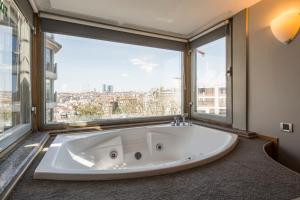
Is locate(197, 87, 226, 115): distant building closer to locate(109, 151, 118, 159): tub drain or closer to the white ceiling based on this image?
the white ceiling

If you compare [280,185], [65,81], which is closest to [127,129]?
[65,81]

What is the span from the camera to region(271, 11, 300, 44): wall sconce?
149 centimetres

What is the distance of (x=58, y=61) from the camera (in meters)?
2.20

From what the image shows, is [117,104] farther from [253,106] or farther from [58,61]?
[253,106]

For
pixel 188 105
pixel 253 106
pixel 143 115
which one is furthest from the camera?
pixel 188 105

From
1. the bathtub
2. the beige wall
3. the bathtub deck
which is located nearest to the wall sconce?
the beige wall

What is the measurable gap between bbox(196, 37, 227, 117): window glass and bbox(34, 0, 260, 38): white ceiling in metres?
0.36

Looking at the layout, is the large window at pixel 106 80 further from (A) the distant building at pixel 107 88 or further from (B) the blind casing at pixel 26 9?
(B) the blind casing at pixel 26 9

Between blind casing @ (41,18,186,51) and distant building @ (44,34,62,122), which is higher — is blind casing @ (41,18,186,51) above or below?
above

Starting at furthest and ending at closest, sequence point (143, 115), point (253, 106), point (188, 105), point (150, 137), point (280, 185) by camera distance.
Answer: point (188, 105) → point (143, 115) → point (150, 137) → point (253, 106) → point (280, 185)

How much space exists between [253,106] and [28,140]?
2312 mm

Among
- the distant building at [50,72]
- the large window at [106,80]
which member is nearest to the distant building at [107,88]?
the large window at [106,80]

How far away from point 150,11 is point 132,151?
1.73 meters

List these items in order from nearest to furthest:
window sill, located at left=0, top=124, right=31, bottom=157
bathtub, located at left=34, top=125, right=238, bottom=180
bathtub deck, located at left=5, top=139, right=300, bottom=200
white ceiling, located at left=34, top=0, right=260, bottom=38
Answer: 1. bathtub deck, located at left=5, top=139, right=300, bottom=200
2. bathtub, located at left=34, top=125, right=238, bottom=180
3. window sill, located at left=0, top=124, right=31, bottom=157
4. white ceiling, located at left=34, top=0, right=260, bottom=38
